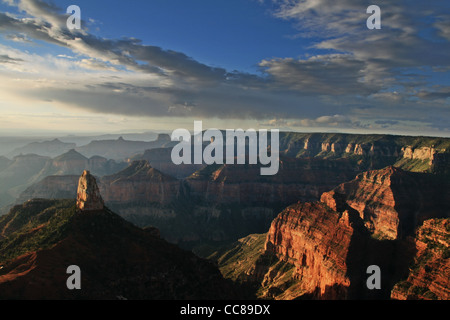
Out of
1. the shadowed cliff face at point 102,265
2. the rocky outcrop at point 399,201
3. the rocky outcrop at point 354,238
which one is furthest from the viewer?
the rocky outcrop at point 399,201

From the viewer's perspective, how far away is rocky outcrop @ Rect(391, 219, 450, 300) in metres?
75.9

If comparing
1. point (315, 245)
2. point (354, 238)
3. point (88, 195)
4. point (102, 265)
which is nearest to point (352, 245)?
point (354, 238)

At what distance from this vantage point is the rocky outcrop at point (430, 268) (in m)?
75.9

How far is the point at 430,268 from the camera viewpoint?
80.7 metres

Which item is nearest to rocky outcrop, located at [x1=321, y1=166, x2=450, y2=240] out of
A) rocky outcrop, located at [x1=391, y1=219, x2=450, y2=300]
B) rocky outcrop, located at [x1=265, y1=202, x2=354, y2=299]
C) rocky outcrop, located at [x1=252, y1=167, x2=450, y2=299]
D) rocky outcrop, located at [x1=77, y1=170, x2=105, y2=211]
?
rocky outcrop, located at [x1=252, y1=167, x2=450, y2=299]

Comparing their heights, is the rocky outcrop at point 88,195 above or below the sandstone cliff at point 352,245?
above

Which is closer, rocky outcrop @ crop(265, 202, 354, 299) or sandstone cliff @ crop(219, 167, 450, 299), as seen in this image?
sandstone cliff @ crop(219, 167, 450, 299)

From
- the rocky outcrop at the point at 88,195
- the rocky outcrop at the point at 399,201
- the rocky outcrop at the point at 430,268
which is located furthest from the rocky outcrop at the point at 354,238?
the rocky outcrop at the point at 88,195

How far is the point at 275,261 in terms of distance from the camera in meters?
→ 134

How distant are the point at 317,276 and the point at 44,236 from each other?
268ft

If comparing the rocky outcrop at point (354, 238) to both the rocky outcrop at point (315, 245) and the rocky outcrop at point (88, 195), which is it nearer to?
the rocky outcrop at point (315, 245)

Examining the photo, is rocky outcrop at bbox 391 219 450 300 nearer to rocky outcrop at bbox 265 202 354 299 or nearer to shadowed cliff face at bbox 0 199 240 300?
rocky outcrop at bbox 265 202 354 299
